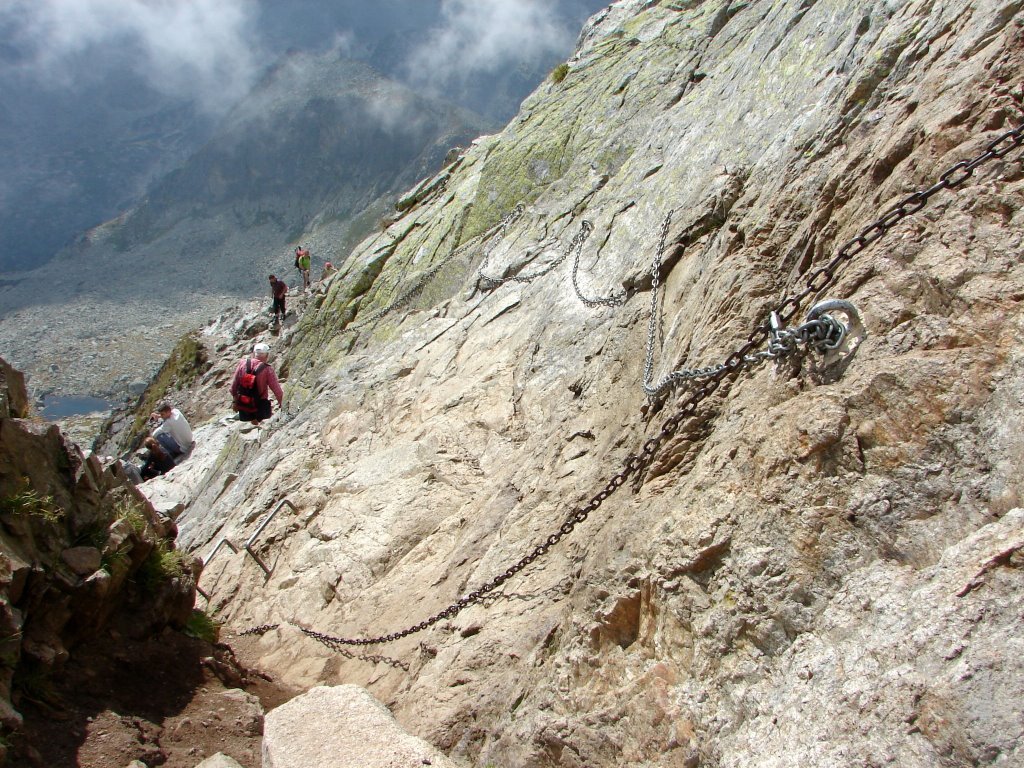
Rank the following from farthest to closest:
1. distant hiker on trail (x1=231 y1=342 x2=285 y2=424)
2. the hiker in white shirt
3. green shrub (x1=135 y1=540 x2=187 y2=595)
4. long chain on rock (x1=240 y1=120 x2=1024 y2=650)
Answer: the hiker in white shirt
distant hiker on trail (x1=231 y1=342 x2=285 y2=424)
green shrub (x1=135 y1=540 x2=187 y2=595)
long chain on rock (x1=240 y1=120 x2=1024 y2=650)

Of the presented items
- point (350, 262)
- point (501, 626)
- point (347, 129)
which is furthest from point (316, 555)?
point (347, 129)

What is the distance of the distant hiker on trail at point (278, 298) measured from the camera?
1211 inches

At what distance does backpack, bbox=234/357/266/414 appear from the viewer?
1741cm

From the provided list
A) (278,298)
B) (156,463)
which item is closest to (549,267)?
(156,463)

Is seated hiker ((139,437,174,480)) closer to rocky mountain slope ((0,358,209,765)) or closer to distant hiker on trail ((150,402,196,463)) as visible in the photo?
distant hiker on trail ((150,402,196,463))

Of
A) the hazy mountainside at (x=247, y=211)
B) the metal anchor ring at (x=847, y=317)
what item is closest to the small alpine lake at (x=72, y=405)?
the hazy mountainside at (x=247, y=211)

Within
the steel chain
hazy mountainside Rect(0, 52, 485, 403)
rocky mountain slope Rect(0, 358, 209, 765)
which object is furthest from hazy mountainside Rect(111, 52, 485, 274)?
rocky mountain slope Rect(0, 358, 209, 765)

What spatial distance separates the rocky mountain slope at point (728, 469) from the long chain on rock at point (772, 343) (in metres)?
0.04

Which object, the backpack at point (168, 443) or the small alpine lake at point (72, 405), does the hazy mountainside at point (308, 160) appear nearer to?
the small alpine lake at point (72, 405)

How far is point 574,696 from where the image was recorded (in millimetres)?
4988

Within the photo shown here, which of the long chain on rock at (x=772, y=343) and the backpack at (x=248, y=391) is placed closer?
the long chain on rock at (x=772, y=343)

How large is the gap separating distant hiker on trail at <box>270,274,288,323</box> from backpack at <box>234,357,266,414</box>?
538 inches

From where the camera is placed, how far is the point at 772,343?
5039 millimetres

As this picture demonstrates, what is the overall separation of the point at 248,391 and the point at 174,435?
425 centimetres
